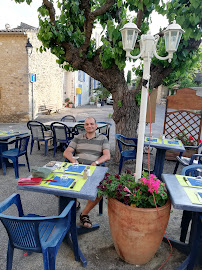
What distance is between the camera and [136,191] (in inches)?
80.4

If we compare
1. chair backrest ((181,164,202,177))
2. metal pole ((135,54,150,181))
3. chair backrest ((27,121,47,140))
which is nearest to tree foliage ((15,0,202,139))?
metal pole ((135,54,150,181))

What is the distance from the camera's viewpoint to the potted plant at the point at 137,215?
196 cm

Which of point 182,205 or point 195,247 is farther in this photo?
point 195,247

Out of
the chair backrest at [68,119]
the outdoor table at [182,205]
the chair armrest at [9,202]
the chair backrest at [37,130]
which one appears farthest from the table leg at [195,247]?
the chair backrest at [68,119]

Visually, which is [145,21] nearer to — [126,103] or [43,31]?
[126,103]

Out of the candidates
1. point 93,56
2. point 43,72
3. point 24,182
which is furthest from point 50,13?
point 43,72

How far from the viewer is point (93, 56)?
15.1 feet

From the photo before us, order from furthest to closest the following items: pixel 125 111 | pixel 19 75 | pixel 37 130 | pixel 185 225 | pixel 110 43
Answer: pixel 19 75 < pixel 37 130 < pixel 125 111 < pixel 110 43 < pixel 185 225

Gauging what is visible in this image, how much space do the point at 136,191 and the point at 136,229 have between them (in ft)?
1.12

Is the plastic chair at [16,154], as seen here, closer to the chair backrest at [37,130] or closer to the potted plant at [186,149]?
the chair backrest at [37,130]

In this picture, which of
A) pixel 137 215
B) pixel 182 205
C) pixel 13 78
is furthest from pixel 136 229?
pixel 13 78

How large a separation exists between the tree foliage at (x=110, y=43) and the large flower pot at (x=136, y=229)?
8.70 ft

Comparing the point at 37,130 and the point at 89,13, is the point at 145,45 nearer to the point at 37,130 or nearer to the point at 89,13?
the point at 89,13

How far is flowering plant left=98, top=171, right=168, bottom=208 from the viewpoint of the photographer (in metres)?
1.99
